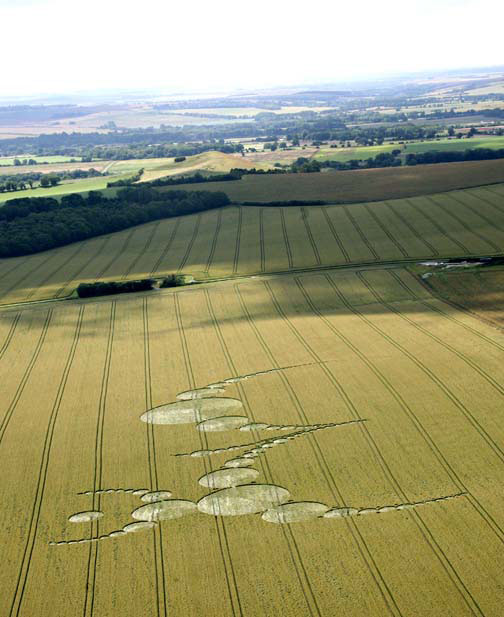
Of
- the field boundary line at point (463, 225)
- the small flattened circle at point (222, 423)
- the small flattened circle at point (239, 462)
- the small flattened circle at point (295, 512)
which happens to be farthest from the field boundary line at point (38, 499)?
the field boundary line at point (463, 225)

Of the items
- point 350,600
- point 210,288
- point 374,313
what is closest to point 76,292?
point 210,288

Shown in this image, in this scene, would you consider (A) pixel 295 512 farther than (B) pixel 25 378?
No

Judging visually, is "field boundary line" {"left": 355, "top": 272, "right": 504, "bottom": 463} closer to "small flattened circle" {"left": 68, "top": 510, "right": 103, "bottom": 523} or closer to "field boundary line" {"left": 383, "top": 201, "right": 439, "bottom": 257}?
"field boundary line" {"left": 383, "top": 201, "right": 439, "bottom": 257}

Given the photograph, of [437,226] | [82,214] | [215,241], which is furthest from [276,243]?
[82,214]

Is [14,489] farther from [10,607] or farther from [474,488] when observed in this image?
[474,488]

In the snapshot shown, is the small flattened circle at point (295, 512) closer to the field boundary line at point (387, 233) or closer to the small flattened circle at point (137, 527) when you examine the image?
the small flattened circle at point (137, 527)

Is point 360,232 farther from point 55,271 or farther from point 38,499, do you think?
point 38,499

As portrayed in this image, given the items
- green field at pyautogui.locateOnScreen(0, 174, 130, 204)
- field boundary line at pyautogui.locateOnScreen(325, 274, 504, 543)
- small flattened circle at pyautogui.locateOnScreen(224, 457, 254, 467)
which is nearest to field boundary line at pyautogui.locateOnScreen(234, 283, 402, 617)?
small flattened circle at pyautogui.locateOnScreen(224, 457, 254, 467)
